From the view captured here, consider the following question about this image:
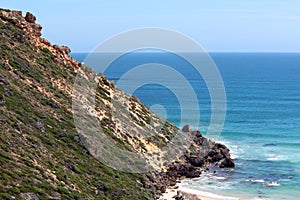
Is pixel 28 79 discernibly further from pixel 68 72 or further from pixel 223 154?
pixel 223 154

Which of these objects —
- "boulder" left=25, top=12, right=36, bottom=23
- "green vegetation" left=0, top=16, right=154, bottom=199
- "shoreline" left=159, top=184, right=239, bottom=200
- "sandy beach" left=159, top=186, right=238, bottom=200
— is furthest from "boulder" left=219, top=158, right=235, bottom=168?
"boulder" left=25, top=12, right=36, bottom=23

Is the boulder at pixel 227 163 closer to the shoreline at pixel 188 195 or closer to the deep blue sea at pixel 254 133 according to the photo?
the deep blue sea at pixel 254 133

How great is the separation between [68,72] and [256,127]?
147ft

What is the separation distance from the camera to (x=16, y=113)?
38.0 meters

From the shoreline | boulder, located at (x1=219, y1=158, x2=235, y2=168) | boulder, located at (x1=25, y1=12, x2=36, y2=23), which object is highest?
boulder, located at (x1=25, y1=12, x2=36, y2=23)

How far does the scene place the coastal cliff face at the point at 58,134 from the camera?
3219cm

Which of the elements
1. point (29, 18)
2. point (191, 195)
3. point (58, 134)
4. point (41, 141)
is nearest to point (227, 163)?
point (191, 195)

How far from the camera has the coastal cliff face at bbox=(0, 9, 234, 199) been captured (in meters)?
32.2

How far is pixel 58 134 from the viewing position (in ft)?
132

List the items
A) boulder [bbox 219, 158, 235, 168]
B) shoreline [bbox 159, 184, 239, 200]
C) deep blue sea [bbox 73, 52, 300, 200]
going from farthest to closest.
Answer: boulder [bbox 219, 158, 235, 168], deep blue sea [bbox 73, 52, 300, 200], shoreline [bbox 159, 184, 239, 200]

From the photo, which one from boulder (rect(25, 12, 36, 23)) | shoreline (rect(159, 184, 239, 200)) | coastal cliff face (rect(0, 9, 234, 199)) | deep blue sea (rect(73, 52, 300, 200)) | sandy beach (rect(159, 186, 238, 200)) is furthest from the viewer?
boulder (rect(25, 12, 36, 23))

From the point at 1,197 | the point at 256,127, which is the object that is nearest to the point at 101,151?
the point at 1,197

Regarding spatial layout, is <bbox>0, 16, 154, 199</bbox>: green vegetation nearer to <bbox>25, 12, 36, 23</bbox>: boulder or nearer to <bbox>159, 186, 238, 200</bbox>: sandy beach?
<bbox>159, 186, 238, 200</bbox>: sandy beach

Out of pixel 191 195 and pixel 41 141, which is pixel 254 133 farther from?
pixel 41 141
